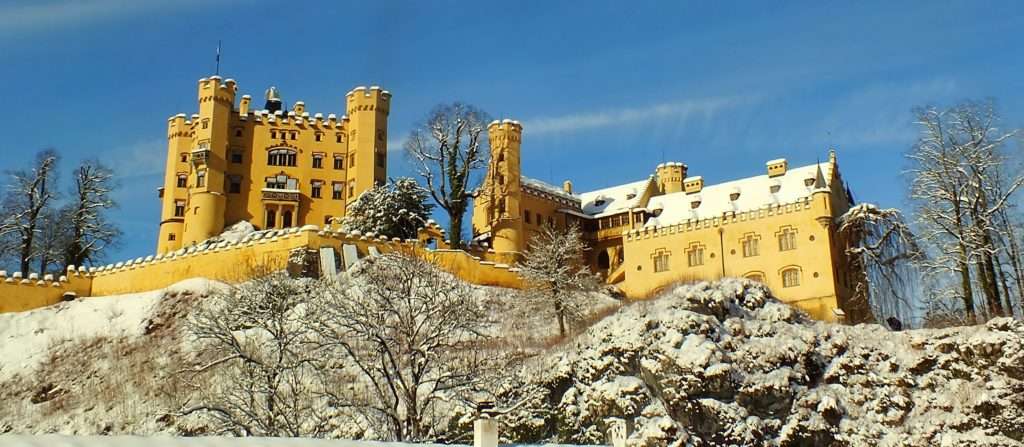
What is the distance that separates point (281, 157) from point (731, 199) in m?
30.7

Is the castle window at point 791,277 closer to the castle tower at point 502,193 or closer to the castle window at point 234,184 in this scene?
the castle tower at point 502,193

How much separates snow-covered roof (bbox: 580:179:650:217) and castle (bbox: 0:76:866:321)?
0.54ft

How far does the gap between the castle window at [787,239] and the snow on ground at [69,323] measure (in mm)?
30617

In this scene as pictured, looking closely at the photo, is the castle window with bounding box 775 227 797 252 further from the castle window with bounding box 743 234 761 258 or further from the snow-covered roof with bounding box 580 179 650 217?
the snow-covered roof with bounding box 580 179 650 217

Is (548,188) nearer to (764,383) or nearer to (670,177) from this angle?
(670,177)

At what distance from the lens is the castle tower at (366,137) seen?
6744cm

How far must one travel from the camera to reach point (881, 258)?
162ft

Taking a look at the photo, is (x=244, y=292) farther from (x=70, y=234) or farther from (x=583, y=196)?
(x=583, y=196)

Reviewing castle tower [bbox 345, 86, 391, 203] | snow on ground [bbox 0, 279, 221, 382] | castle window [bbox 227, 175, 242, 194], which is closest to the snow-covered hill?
snow on ground [bbox 0, 279, 221, 382]

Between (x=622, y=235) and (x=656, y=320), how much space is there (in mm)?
31818

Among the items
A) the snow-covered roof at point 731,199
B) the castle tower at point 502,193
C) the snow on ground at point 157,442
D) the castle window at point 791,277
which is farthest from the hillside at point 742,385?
the castle tower at point 502,193

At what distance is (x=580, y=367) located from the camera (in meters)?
34.1

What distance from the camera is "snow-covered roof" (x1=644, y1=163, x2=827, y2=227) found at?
198 feet

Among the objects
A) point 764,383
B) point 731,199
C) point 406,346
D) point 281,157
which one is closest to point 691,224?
point 731,199
